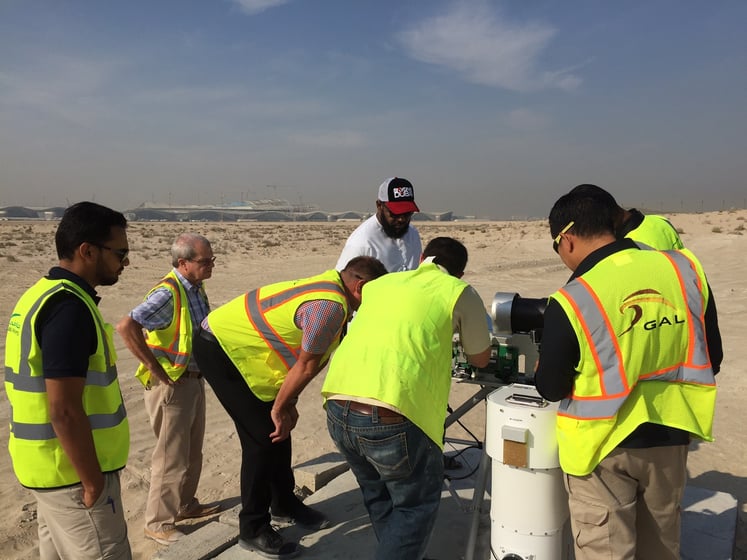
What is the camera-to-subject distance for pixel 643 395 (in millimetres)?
2090

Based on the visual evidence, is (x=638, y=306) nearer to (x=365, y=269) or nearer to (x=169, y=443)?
(x=365, y=269)

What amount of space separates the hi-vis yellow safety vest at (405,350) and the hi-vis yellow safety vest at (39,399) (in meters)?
0.90

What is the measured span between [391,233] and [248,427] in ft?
5.77

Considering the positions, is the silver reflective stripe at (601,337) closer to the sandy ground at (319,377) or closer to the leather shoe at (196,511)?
the sandy ground at (319,377)

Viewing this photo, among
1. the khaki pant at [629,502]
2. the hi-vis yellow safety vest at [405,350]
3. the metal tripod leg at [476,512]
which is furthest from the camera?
the metal tripod leg at [476,512]

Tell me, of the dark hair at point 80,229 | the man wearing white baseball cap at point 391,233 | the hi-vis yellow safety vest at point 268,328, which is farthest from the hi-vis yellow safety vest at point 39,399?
the man wearing white baseball cap at point 391,233

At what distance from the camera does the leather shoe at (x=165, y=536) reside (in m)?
3.64

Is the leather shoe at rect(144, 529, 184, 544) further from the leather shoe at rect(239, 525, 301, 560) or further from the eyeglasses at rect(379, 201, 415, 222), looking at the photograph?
the eyeglasses at rect(379, 201, 415, 222)

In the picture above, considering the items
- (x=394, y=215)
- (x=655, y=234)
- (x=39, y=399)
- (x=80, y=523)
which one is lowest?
(x=80, y=523)

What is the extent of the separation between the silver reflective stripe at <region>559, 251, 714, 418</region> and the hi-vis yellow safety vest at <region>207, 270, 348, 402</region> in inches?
44.1

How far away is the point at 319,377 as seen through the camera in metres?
7.58

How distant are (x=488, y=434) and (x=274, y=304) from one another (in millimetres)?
1210

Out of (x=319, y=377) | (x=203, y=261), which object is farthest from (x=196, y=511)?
(x=319, y=377)

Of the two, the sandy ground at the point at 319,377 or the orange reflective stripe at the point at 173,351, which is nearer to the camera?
the orange reflective stripe at the point at 173,351
